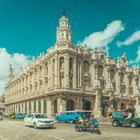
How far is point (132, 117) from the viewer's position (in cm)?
3234

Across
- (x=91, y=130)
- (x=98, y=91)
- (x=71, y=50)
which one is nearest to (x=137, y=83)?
(x=98, y=91)

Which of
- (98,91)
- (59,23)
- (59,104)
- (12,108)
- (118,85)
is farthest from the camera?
(12,108)

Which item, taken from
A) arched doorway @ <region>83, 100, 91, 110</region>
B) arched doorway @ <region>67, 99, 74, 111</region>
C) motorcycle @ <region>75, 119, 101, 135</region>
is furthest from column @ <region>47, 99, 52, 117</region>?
motorcycle @ <region>75, 119, 101, 135</region>

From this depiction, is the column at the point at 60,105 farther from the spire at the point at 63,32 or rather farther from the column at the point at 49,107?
the spire at the point at 63,32

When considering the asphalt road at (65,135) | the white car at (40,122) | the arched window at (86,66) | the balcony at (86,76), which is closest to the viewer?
the asphalt road at (65,135)

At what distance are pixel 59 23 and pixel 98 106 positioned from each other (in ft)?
69.2

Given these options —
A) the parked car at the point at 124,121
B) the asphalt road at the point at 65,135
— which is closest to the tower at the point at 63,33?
the parked car at the point at 124,121

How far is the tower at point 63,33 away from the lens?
6506 cm

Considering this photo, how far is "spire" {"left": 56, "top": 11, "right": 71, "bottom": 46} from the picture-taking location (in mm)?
65188

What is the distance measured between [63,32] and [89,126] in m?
44.9

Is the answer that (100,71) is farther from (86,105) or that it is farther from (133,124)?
(133,124)

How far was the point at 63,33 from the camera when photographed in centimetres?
6725

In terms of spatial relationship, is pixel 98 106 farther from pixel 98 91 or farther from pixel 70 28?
pixel 70 28

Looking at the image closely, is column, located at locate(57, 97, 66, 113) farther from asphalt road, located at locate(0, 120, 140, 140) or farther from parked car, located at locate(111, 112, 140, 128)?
asphalt road, located at locate(0, 120, 140, 140)
